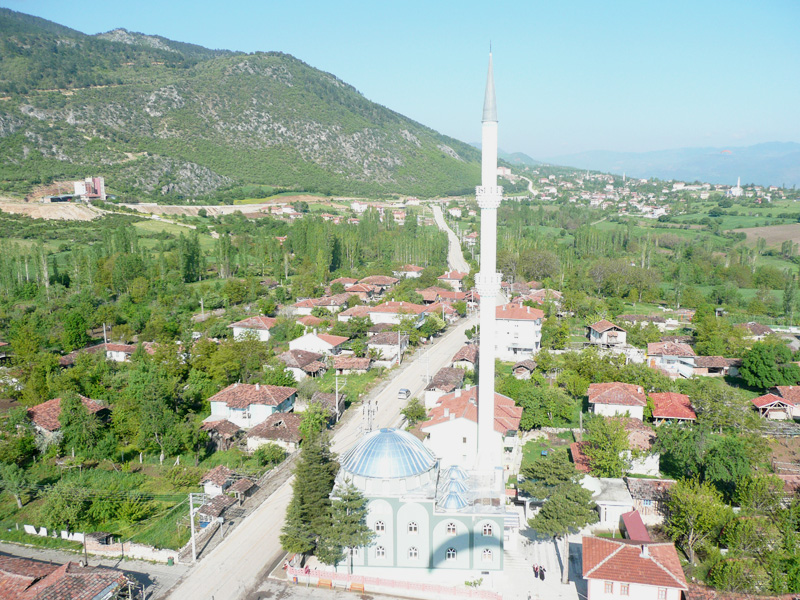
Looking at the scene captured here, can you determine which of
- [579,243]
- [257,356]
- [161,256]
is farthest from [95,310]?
[579,243]

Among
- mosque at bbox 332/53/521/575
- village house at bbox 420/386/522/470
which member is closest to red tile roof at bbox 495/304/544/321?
A: village house at bbox 420/386/522/470

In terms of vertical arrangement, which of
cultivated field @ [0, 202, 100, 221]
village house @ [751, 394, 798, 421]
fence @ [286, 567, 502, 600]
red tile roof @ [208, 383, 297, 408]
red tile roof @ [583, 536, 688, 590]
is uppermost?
cultivated field @ [0, 202, 100, 221]

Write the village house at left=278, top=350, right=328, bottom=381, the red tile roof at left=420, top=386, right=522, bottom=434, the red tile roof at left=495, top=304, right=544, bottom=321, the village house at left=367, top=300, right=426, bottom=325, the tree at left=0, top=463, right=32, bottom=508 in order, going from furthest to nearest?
the village house at left=367, top=300, right=426, bottom=325
the red tile roof at left=495, top=304, right=544, bottom=321
the village house at left=278, top=350, right=328, bottom=381
the red tile roof at left=420, top=386, right=522, bottom=434
the tree at left=0, top=463, right=32, bottom=508

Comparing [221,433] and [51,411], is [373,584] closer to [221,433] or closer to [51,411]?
[221,433]

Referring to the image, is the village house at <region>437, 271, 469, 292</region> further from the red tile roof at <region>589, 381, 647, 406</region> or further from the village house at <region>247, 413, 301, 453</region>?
the village house at <region>247, 413, 301, 453</region>

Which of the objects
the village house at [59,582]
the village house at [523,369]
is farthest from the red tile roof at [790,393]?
the village house at [59,582]

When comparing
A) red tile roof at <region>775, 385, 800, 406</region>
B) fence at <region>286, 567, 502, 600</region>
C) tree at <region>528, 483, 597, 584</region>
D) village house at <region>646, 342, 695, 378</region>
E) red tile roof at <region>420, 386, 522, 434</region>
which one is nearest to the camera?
fence at <region>286, 567, 502, 600</region>

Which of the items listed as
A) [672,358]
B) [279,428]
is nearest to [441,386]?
[279,428]

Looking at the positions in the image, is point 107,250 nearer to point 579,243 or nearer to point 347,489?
point 347,489
